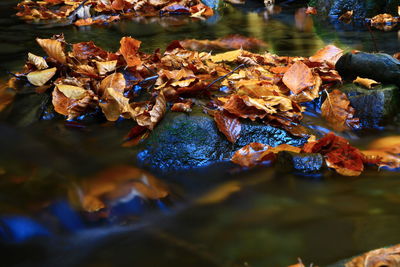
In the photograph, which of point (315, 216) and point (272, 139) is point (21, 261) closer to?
point (315, 216)

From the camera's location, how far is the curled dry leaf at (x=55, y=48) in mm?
3655

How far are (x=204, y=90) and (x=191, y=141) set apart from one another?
2.19 feet

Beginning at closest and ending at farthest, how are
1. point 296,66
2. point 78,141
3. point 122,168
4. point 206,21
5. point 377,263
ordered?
point 377,263
point 122,168
point 78,141
point 296,66
point 206,21

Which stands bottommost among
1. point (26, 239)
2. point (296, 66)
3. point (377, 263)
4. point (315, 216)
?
point (26, 239)

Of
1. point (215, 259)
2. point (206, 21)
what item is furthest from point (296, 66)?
point (206, 21)

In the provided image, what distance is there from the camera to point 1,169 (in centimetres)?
263

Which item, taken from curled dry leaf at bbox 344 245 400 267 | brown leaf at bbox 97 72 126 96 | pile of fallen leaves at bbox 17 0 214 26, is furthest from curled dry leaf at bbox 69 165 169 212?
pile of fallen leaves at bbox 17 0 214 26

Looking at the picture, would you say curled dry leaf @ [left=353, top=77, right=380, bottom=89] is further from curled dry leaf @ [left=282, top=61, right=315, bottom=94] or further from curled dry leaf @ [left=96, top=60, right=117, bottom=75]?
curled dry leaf @ [left=96, top=60, right=117, bottom=75]

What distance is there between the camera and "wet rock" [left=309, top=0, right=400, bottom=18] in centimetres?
786

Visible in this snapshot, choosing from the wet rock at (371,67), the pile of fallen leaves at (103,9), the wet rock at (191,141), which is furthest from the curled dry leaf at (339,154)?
the pile of fallen leaves at (103,9)

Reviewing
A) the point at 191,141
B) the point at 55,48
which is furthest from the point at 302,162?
the point at 55,48

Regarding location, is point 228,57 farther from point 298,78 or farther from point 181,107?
point 181,107

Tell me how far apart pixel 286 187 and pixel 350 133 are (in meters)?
1.00

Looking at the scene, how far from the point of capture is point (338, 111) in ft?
10.6
